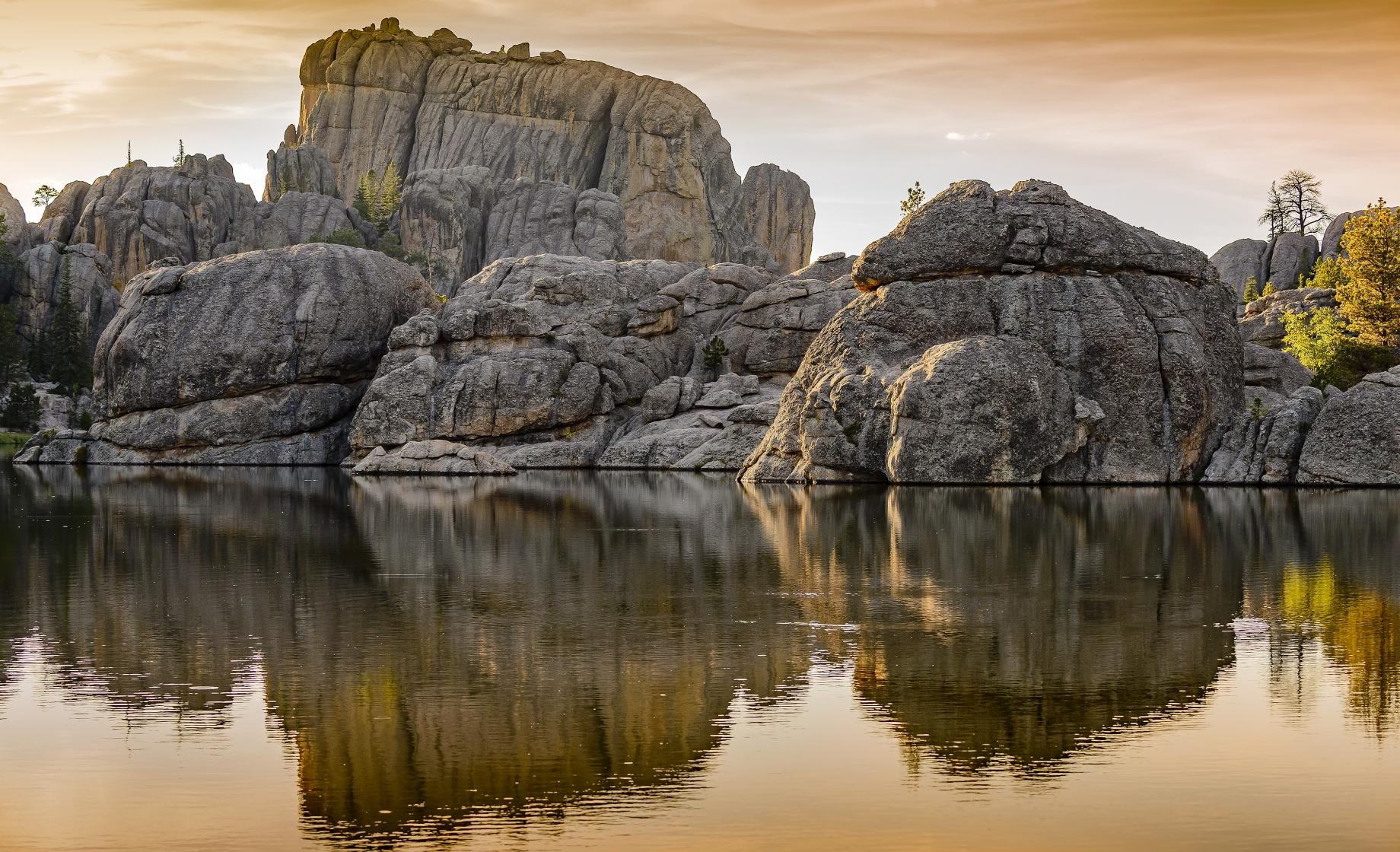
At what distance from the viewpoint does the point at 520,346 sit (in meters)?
93.7

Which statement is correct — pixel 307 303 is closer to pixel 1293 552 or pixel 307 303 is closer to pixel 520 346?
pixel 520 346

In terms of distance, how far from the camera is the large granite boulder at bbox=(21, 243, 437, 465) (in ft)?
313

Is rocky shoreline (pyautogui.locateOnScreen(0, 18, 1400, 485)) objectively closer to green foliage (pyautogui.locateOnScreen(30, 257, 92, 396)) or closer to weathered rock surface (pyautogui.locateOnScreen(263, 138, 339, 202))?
green foliage (pyautogui.locateOnScreen(30, 257, 92, 396))

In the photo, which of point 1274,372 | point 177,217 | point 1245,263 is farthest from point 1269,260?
point 177,217

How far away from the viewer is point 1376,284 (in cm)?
8275

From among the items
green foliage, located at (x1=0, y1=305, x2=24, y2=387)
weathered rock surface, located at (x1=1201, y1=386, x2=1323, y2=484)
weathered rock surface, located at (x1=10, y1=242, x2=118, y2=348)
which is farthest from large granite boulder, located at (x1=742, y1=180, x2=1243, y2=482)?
weathered rock surface, located at (x1=10, y1=242, x2=118, y2=348)

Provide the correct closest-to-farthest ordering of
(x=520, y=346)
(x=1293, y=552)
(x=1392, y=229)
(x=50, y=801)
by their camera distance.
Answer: (x=50, y=801)
(x=1293, y=552)
(x=1392, y=229)
(x=520, y=346)

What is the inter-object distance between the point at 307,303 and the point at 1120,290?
5111 centimetres

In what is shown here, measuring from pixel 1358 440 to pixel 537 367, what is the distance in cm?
4685

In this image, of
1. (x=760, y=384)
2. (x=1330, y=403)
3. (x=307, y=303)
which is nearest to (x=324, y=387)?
(x=307, y=303)

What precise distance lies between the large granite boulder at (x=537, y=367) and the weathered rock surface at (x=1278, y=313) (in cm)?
3486

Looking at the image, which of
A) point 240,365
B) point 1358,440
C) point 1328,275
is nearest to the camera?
point 1358,440

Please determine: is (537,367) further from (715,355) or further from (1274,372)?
(1274,372)

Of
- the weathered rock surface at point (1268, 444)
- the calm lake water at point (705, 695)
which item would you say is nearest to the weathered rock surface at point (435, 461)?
the weathered rock surface at point (1268, 444)
